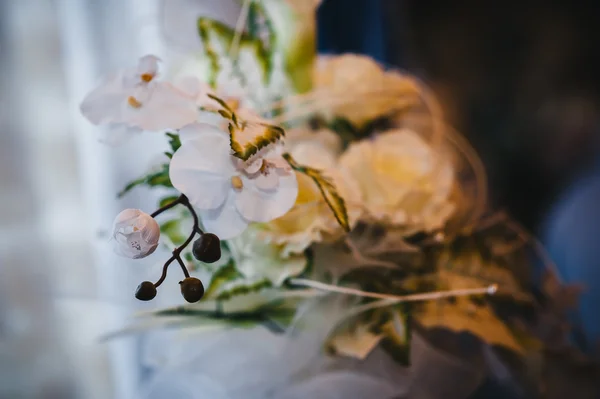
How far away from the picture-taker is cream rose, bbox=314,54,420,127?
1.64 feet

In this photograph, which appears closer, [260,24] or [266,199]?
[266,199]

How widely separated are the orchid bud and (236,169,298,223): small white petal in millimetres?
61

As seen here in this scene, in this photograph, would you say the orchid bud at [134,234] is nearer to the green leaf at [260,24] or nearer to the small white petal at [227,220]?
the small white petal at [227,220]

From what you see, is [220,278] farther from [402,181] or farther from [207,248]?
[402,181]

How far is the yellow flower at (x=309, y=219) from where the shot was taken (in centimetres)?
37

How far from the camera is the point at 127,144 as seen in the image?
19.4 inches

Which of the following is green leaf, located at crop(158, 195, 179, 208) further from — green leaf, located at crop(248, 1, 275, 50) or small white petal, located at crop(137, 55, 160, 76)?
green leaf, located at crop(248, 1, 275, 50)

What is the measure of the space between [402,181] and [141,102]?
26 cm

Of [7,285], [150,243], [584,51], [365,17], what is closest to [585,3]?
[584,51]

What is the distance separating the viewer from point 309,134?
486 millimetres

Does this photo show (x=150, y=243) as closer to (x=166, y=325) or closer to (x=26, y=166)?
(x=166, y=325)

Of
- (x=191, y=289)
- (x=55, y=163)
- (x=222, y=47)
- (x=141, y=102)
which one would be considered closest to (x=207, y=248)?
(x=191, y=289)

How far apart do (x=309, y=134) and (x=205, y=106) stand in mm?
166

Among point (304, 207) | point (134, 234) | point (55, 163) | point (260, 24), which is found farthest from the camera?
point (55, 163)
